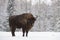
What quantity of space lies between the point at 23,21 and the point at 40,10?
1.22 feet

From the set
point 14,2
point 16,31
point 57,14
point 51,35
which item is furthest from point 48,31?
point 14,2

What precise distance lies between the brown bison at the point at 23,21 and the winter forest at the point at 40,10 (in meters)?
0.09

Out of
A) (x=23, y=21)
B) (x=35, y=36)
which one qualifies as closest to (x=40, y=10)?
(x=23, y=21)

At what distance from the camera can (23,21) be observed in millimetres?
2920

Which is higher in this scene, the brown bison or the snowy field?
the brown bison

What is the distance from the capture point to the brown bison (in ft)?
9.54

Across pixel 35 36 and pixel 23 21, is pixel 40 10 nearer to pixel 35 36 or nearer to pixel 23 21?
pixel 23 21

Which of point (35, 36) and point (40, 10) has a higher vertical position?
point (40, 10)

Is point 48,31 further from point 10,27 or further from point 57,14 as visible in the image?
point 10,27

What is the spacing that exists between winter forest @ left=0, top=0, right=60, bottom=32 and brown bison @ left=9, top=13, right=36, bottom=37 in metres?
0.09

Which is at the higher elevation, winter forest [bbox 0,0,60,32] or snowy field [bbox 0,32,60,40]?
winter forest [bbox 0,0,60,32]

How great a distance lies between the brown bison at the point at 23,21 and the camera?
2908 mm

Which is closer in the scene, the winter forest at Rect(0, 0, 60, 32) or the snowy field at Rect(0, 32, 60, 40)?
the snowy field at Rect(0, 32, 60, 40)

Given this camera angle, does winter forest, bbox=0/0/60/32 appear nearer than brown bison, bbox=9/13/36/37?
No
